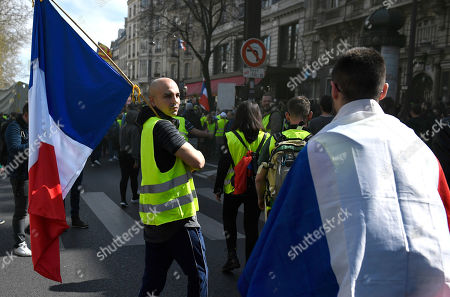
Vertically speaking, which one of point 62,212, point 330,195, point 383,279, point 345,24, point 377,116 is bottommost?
point 62,212

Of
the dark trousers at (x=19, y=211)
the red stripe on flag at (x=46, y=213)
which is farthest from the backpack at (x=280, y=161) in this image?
the dark trousers at (x=19, y=211)

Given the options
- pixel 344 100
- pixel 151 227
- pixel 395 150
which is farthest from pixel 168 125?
pixel 395 150

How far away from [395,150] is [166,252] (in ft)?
6.49

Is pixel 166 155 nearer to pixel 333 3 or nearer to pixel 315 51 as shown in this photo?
pixel 333 3

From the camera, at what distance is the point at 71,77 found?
3.40 meters

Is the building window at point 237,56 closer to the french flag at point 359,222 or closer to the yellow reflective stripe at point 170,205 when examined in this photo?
the yellow reflective stripe at point 170,205

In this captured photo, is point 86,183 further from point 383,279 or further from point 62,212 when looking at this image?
point 383,279

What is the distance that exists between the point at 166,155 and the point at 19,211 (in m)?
3.21

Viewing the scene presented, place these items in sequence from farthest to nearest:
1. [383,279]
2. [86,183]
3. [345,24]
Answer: [345,24] < [86,183] < [383,279]

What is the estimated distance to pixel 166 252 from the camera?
3066 mm

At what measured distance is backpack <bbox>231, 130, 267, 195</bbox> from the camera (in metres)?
4.41

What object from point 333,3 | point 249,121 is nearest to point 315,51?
point 333,3

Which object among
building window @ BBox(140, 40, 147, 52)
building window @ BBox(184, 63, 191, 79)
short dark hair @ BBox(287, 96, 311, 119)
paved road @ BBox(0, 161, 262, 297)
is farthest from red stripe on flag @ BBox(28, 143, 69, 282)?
building window @ BBox(140, 40, 147, 52)

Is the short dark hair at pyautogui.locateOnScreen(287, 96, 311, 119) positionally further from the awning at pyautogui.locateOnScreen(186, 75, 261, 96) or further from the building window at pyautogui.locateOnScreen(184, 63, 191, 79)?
the building window at pyautogui.locateOnScreen(184, 63, 191, 79)
